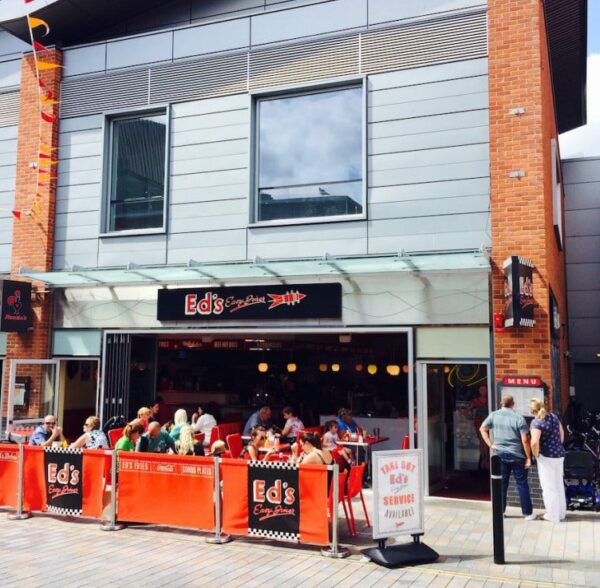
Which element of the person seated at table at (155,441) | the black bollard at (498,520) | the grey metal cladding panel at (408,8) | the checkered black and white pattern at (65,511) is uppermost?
the grey metal cladding panel at (408,8)

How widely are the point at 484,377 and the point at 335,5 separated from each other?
7.34m

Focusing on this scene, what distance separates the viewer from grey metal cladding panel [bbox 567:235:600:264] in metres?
20.8

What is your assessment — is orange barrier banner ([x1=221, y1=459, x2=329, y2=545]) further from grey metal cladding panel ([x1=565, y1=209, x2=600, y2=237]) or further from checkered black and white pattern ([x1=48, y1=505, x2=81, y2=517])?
grey metal cladding panel ([x1=565, y1=209, x2=600, y2=237])

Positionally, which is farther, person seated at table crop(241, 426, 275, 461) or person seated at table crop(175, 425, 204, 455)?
person seated at table crop(241, 426, 275, 461)

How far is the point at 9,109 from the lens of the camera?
601 inches

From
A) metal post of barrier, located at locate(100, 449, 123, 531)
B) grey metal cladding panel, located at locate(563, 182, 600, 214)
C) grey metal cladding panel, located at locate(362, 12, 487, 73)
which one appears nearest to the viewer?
metal post of barrier, located at locate(100, 449, 123, 531)

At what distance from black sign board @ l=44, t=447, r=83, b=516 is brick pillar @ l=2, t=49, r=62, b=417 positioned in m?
4.99

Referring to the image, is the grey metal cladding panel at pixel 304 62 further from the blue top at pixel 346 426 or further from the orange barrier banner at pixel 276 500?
the orange barrier banner at pixel 276 500

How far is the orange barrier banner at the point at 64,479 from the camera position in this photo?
9.12 metres

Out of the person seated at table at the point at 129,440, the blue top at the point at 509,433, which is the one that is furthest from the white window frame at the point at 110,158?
the blue top at the point at 509,433

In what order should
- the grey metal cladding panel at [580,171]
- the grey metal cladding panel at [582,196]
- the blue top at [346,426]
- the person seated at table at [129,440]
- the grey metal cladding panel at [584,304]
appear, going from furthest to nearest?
the grey metal cladding panel at [580,171]
the grey metal cladding panel at [582,196]
the grey metal cladding panel at [584,304]
the blue top at [346,426]
the person seated at table at [129,440]

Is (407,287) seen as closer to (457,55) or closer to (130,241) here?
(457,55)

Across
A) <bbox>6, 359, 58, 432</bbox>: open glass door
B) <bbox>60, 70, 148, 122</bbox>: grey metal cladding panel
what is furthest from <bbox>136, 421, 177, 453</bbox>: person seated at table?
<bbox>60, 70, 148, 122</bbox>: grey metal cladding panel

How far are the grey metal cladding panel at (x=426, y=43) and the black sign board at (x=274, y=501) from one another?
24.7ft
